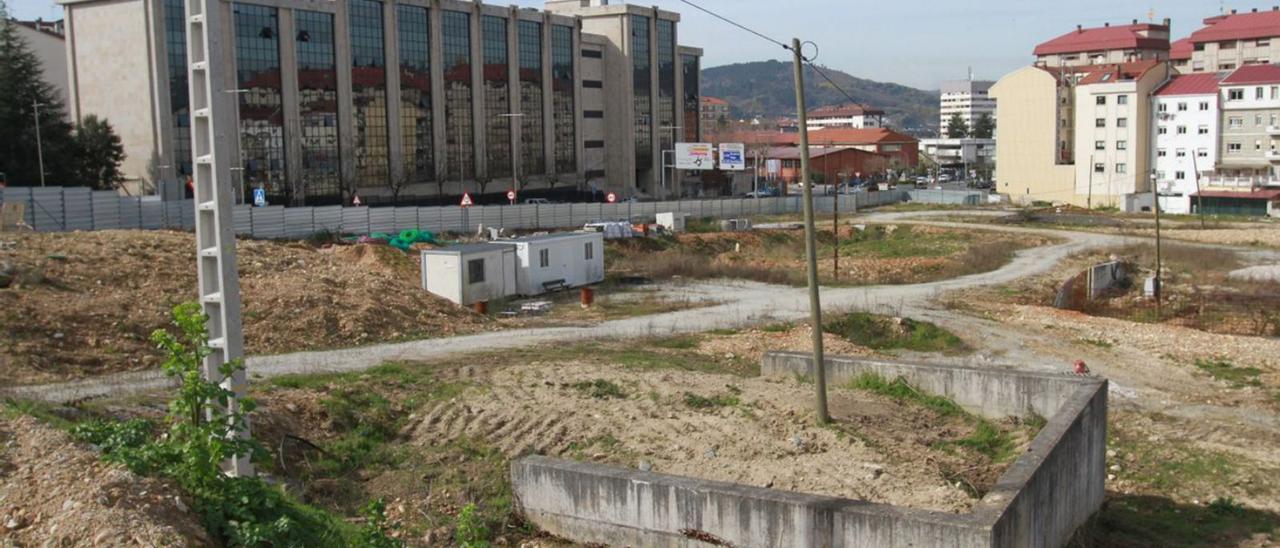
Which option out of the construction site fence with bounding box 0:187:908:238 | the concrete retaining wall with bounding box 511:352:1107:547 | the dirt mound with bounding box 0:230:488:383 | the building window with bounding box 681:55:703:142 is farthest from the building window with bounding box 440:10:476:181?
the concrete retaining wall with bounding box 511:352:1107:547

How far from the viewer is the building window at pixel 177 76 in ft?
196

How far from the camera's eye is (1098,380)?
1733cm

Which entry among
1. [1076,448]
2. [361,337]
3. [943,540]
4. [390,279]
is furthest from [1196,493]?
[390,279]

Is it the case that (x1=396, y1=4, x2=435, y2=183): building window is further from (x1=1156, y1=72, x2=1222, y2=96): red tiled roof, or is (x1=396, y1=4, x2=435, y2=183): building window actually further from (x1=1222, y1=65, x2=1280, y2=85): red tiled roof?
(x1=1222, y1=65, x2=1280, y2=85): red tiled roof

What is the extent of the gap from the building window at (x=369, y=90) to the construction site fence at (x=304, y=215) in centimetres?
1534

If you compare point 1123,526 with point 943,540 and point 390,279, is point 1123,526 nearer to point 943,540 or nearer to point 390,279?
point 943,540

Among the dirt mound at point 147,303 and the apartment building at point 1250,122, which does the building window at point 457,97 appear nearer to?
the dirt mound at point 147,303

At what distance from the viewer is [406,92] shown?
7369cm

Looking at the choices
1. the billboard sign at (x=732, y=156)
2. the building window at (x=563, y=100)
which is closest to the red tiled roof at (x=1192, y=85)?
the billboard sign at (x=732, y=156)

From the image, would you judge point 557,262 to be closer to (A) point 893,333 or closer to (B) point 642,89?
(A) point 893,333

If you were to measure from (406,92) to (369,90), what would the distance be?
10.5 feet

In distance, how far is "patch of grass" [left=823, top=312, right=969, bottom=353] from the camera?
2734 centimetres

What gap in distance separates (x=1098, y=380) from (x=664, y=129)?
8012 centimetres

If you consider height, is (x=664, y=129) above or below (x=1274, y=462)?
above
